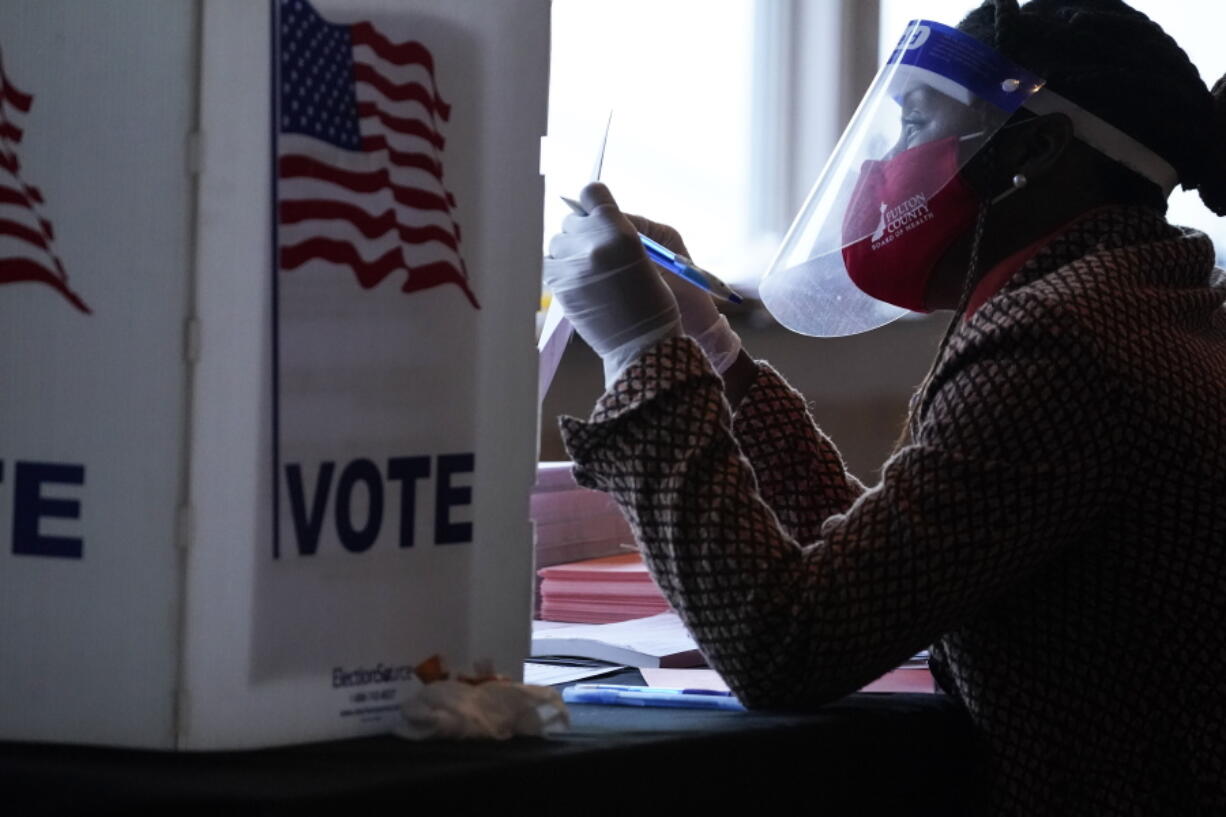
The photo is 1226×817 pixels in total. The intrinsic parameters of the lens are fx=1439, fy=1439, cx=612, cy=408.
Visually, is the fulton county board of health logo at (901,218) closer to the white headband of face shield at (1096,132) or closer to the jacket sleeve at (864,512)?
the white headband of face shield at (1096,132)

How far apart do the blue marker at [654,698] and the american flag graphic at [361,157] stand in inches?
12.4

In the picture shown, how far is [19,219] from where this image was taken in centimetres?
69

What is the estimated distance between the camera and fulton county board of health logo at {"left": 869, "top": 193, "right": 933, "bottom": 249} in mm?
1183

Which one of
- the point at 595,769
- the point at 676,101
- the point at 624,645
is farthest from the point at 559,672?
the point at 676,101

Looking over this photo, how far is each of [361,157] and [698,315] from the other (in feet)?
2.05

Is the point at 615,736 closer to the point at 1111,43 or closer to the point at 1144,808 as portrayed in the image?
the point at 1144,808

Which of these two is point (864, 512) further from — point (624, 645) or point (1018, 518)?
point (624, 645)

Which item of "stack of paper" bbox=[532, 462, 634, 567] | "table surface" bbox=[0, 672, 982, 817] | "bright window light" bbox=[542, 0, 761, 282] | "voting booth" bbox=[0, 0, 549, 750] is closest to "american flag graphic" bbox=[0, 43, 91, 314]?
"voting booth" bbox=[0, 0, 549, 750]

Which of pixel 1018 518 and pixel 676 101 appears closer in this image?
pixel 1018 518

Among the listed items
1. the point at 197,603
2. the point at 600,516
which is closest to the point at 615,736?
the point at 197,603

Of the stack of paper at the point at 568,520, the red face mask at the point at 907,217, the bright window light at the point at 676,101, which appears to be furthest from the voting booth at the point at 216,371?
the bright window light at the point at 676,101

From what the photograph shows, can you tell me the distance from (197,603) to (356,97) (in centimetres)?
26

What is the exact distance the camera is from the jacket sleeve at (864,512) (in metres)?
0.88

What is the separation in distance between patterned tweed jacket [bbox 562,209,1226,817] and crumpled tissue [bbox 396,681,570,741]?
180mm
